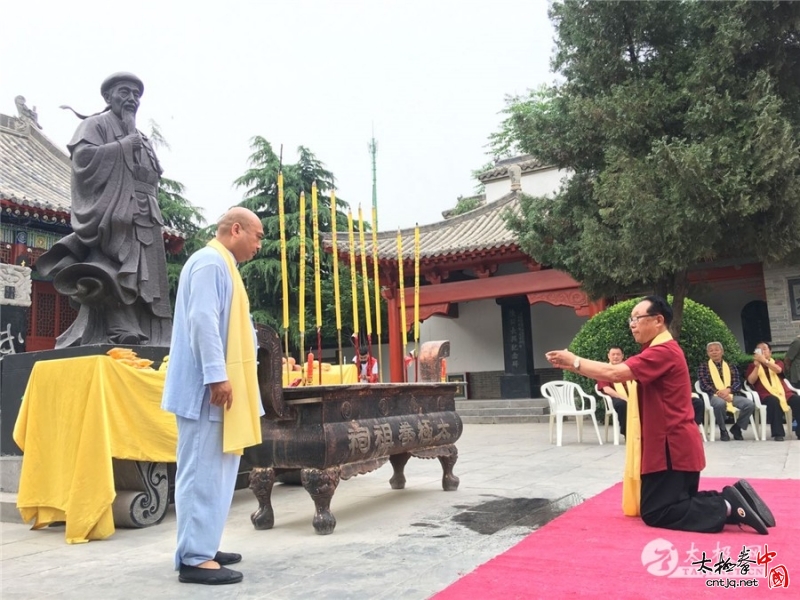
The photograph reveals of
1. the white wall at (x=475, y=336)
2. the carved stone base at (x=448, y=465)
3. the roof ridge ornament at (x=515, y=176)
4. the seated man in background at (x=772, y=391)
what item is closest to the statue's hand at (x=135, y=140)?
the carved stone base at (x=448, y=465)

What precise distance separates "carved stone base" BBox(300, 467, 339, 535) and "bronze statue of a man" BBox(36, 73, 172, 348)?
6.63 feet

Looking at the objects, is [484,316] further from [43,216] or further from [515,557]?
[515,557]

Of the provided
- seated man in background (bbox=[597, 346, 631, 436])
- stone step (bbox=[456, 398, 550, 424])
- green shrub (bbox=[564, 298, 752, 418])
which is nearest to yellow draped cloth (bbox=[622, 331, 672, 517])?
seated man in background (bbox=[597, 346, 631, 436])

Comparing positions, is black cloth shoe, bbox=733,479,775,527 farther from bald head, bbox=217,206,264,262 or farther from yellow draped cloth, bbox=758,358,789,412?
yellow draped cloth, bbox=758,358,789,412

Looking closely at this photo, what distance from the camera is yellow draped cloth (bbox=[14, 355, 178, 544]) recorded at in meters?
3.52

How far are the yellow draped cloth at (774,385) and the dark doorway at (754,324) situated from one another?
5.56 meters

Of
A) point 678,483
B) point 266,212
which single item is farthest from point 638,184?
point 266,212

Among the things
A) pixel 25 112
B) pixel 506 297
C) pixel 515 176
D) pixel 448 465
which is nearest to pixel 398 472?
pixel 448 465

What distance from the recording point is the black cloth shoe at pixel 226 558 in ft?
9.30

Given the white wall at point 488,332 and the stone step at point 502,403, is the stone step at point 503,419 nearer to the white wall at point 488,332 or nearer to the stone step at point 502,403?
the stone step at point 502,403

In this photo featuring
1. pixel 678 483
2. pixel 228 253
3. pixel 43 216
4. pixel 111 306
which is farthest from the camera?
pixel 43 216

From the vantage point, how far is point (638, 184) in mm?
→ 7805

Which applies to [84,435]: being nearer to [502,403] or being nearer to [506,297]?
[502,403]

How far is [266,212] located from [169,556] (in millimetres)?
15788
